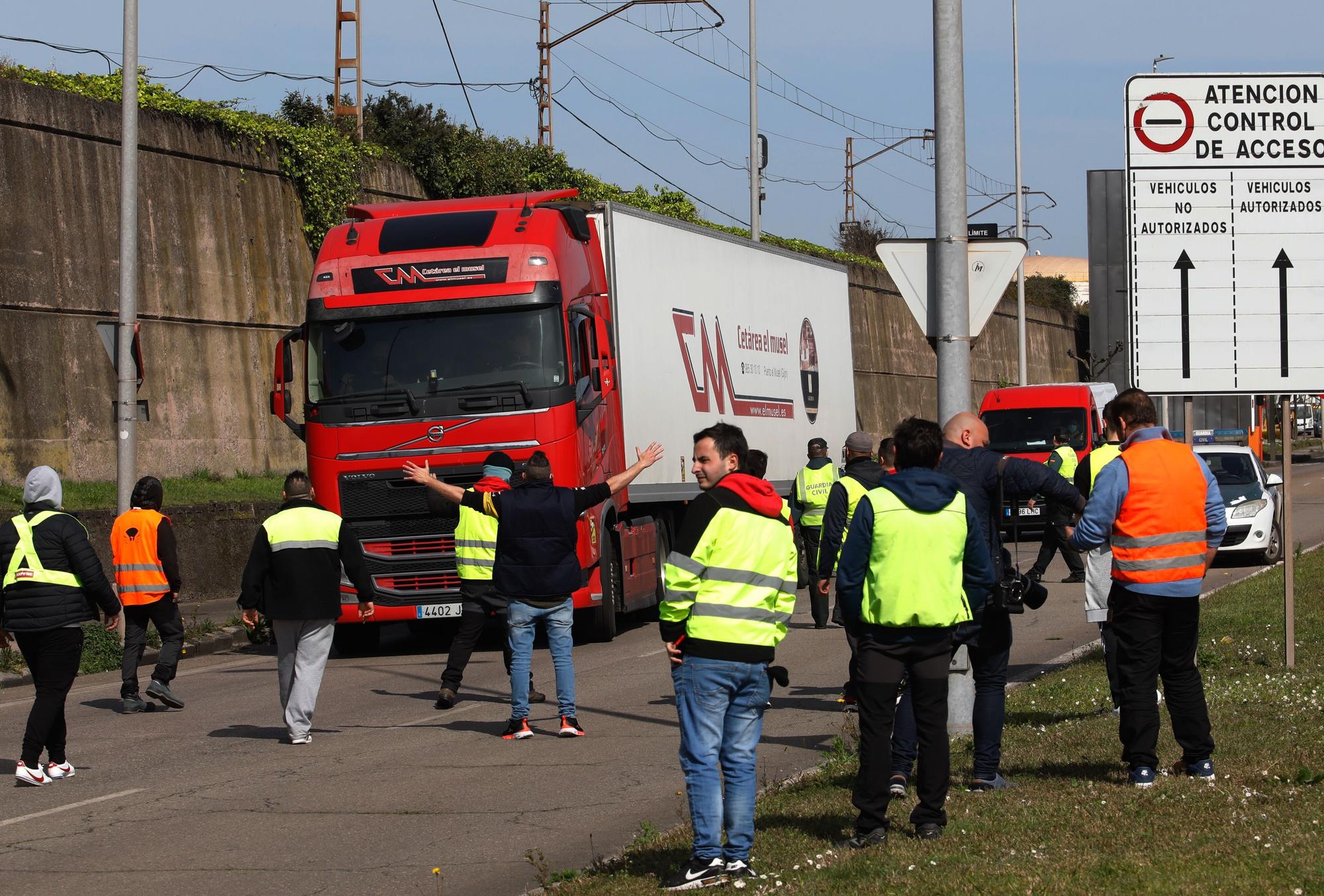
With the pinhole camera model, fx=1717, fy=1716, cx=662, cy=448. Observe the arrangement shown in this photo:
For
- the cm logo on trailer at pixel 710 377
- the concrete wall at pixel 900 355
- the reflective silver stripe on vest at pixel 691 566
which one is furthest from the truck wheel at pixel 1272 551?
the concrete wall at pixel 900 355

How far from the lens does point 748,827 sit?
6.50m

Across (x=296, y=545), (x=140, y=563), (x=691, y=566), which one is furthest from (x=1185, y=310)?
(x=140, y=563)

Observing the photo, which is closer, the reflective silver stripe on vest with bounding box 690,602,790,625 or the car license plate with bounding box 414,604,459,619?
the reflective silver stripe on vest with bounding box 690,602,790,625

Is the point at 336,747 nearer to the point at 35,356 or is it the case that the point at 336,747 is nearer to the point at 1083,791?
the point at 1083,791

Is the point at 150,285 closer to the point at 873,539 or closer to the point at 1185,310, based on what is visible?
the point at 1185,310

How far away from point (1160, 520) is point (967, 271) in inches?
99.5

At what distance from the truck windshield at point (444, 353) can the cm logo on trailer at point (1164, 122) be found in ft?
20.0

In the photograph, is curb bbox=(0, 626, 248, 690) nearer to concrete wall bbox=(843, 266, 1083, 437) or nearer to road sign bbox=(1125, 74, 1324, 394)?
road sign bbox=(1125, 74, 1324, 394)

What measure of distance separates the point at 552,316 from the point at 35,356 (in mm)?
9131

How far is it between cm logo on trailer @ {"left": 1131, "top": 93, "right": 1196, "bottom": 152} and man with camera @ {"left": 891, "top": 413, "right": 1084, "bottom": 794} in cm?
340

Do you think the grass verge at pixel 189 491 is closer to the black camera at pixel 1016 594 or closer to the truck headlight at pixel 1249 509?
the truck headlight at pixel 1249 509

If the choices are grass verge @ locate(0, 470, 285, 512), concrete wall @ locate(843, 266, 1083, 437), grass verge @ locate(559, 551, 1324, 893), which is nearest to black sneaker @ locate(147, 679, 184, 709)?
grass verge @ locate(559, 551, 1324, 893)

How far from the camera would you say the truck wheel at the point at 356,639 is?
56.6 feet

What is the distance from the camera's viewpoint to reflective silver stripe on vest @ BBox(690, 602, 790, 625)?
6539 mm
